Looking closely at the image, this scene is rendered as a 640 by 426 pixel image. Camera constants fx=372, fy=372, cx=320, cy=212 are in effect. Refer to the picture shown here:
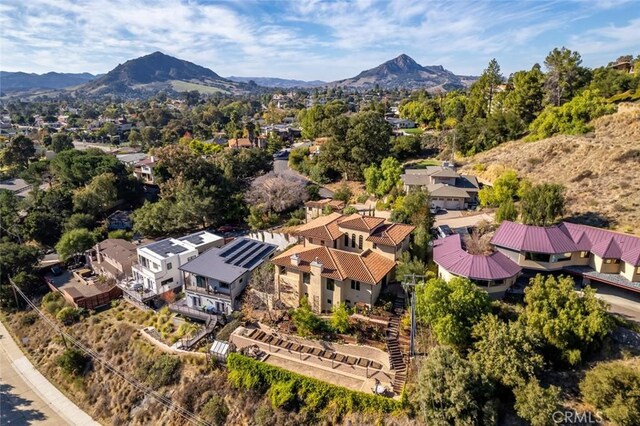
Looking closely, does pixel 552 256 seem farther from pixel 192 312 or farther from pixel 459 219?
pixel 192 312

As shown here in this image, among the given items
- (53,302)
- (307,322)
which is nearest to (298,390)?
(307,322)

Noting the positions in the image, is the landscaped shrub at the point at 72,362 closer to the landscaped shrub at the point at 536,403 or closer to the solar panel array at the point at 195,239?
the solar panel array at the point at 195,239

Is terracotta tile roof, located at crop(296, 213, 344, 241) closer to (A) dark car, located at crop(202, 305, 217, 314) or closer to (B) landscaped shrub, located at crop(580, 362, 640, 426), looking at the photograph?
(A) dark car, located at crop(202, 305, 217, 314)

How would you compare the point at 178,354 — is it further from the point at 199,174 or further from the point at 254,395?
the point at 199,174

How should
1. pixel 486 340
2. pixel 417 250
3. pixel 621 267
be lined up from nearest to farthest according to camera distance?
1. pixel 486 340
2. pixel 621 267
3. pixel 417 250

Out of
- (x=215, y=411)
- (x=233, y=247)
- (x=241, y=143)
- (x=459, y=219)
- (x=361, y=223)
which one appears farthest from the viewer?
(x=241, y=143)

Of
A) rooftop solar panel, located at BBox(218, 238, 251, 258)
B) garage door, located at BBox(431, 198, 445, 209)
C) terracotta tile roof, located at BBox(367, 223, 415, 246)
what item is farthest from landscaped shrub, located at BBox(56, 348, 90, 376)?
garage door, located at BBox(431, 198, 445, 209)

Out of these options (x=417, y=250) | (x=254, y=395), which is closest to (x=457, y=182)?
(x=417, y=250)
